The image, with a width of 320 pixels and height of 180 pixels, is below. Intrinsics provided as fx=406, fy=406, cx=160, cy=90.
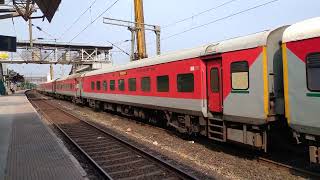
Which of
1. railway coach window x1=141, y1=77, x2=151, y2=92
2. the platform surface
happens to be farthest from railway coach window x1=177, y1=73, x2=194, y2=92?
the platform surface

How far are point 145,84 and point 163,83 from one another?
7.07ft

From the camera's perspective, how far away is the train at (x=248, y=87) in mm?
7922

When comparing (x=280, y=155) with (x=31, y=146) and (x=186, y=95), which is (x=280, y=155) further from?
(x=31, y=146)

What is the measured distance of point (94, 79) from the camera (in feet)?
89.1

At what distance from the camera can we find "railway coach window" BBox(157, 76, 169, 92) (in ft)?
46.8

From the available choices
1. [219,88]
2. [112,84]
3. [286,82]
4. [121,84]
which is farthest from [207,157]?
[112,84]

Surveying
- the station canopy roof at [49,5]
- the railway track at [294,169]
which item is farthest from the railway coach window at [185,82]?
the station canopy roof at [49,5]

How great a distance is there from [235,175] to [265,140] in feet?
3.92

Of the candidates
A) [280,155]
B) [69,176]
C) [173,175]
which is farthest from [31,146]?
[280,155]

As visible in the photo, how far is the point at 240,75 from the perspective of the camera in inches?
390

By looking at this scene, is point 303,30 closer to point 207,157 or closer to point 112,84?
point 207,157

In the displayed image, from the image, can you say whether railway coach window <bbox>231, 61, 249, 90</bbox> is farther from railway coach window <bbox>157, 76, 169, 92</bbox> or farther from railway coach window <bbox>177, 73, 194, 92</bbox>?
railway coach window <bbox>157, 76, 169, 92</bbox>

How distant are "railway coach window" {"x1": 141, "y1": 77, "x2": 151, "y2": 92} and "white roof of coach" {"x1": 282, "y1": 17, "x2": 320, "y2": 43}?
8.30 m

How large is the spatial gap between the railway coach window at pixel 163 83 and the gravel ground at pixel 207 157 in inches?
65.0
